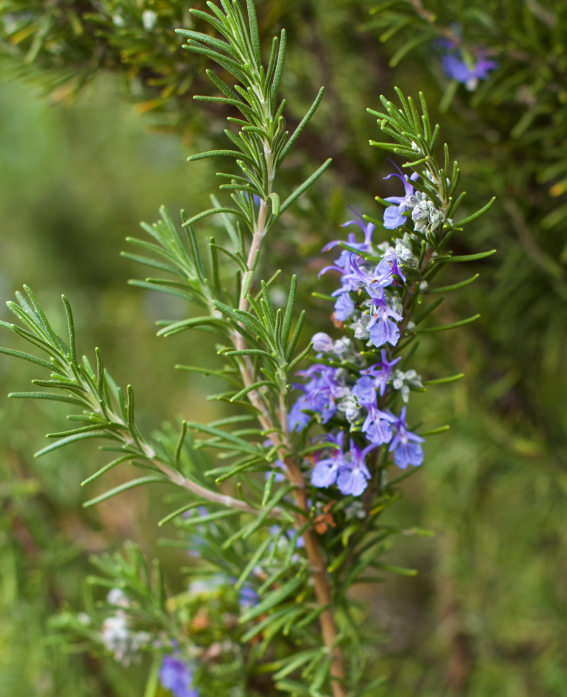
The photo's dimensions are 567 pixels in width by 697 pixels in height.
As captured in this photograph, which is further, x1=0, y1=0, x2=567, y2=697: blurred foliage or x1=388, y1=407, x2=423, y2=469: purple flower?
x1=0, y1=0, x2=567, y2=697: blurred foliage

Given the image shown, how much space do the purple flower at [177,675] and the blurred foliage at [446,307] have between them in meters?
0.18

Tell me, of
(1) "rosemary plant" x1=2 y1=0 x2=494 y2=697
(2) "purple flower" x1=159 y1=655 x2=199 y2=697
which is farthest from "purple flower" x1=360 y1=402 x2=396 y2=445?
(2) "purple flower" x1=159 y1=655 x2=199 y2=697

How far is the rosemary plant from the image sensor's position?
51 centimetres

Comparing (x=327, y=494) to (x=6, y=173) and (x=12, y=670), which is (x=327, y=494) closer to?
(x=12, y=670)

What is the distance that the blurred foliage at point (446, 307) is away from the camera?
84 centimetres

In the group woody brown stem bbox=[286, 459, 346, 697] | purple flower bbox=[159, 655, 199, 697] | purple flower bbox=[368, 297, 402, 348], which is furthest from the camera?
purple flower bbox=[159, 655, 199, 697]

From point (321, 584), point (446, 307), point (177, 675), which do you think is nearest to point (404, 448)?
point (321, 584)

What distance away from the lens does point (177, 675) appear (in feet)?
2.62

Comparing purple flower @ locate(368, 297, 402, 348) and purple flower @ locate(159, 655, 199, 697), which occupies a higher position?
purple flower @ locate(368, 297, 402, 348)

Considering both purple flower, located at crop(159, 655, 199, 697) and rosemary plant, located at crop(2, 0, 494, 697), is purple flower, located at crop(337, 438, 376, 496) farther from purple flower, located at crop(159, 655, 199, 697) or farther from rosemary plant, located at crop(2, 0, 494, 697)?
purple flower, located at crop(159, 655, 199, 697)

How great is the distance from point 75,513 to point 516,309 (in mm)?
861

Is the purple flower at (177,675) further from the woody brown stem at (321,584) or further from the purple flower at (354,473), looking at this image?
the purple flower at (354,473)

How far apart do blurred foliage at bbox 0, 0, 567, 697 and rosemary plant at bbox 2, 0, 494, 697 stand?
0.30m

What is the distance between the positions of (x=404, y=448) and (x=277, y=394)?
126mm
